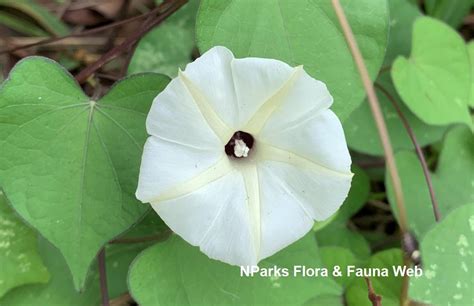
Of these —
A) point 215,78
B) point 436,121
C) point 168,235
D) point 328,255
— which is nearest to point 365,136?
point 436,121

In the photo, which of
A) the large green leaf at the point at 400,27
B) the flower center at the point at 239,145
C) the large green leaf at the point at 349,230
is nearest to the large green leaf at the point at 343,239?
the large green leaf at the point at 349,230

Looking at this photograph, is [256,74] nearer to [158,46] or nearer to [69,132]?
[69,132]

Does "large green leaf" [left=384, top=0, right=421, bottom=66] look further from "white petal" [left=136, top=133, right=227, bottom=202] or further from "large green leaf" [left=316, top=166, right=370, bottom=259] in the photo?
"white petal" [left=136, top=133, right=227, bottom=202]

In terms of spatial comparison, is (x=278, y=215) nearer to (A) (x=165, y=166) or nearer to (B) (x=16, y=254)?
(A) (x=165, y=166)

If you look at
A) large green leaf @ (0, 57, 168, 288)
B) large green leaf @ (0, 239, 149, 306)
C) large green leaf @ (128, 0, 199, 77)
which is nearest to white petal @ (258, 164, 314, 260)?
large green leaf @ (0, 57, 168, 288)

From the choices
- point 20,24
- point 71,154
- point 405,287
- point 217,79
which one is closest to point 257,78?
point 217,79

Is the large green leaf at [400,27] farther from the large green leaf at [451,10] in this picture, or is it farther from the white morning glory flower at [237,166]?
the white morning glory flower at [237,166]
